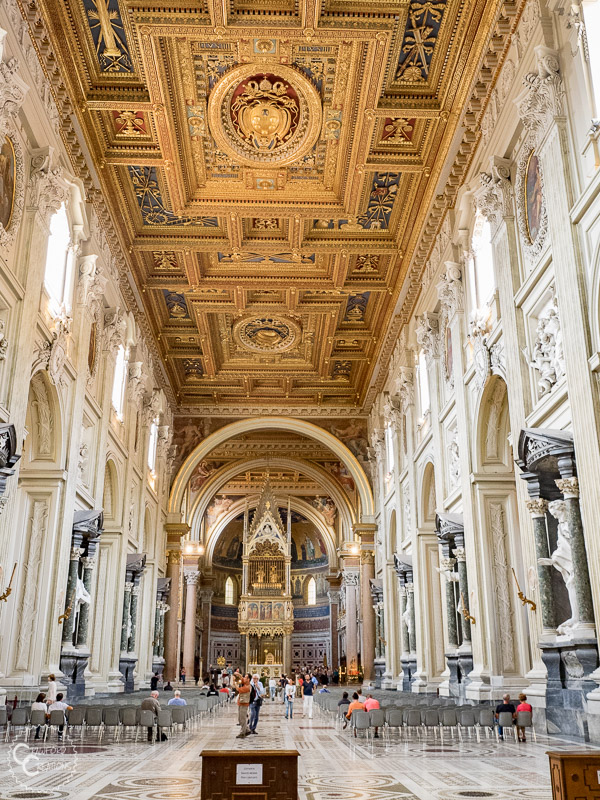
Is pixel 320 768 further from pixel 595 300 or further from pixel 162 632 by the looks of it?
pixel 162 632

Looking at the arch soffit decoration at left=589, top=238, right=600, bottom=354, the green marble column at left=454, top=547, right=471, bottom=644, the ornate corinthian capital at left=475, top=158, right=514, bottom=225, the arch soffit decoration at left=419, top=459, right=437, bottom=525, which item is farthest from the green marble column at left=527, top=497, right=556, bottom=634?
the arch soffit decoration at left=419, top=459, right=437, bottom=525

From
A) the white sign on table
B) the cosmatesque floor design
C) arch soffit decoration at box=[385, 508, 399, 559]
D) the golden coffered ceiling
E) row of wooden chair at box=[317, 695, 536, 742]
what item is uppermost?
the golden coffered ceiling

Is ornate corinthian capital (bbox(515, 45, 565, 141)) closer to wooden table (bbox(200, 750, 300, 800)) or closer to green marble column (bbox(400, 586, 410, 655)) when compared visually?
wooden table (bbox(200, 750, 300, 800))

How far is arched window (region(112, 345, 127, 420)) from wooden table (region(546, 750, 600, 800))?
57.9 ft

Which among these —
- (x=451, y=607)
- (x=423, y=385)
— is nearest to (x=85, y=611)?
(x=451, y=607)

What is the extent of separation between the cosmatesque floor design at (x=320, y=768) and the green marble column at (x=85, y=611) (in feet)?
12.5

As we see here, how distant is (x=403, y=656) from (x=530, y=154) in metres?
15.1

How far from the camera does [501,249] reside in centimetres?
1362

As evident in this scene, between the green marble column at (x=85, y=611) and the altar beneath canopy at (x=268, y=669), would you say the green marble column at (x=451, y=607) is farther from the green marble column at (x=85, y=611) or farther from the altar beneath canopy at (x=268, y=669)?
the altar beneath canopy at (x=268, y=669)

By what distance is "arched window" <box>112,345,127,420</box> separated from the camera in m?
21.1

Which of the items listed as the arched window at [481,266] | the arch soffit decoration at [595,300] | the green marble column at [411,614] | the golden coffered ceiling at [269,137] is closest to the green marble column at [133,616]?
the green marble column at [411,614]

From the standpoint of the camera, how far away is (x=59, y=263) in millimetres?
15328

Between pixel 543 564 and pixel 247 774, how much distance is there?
7485 millimetres

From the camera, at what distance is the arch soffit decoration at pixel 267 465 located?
34.6 metres
